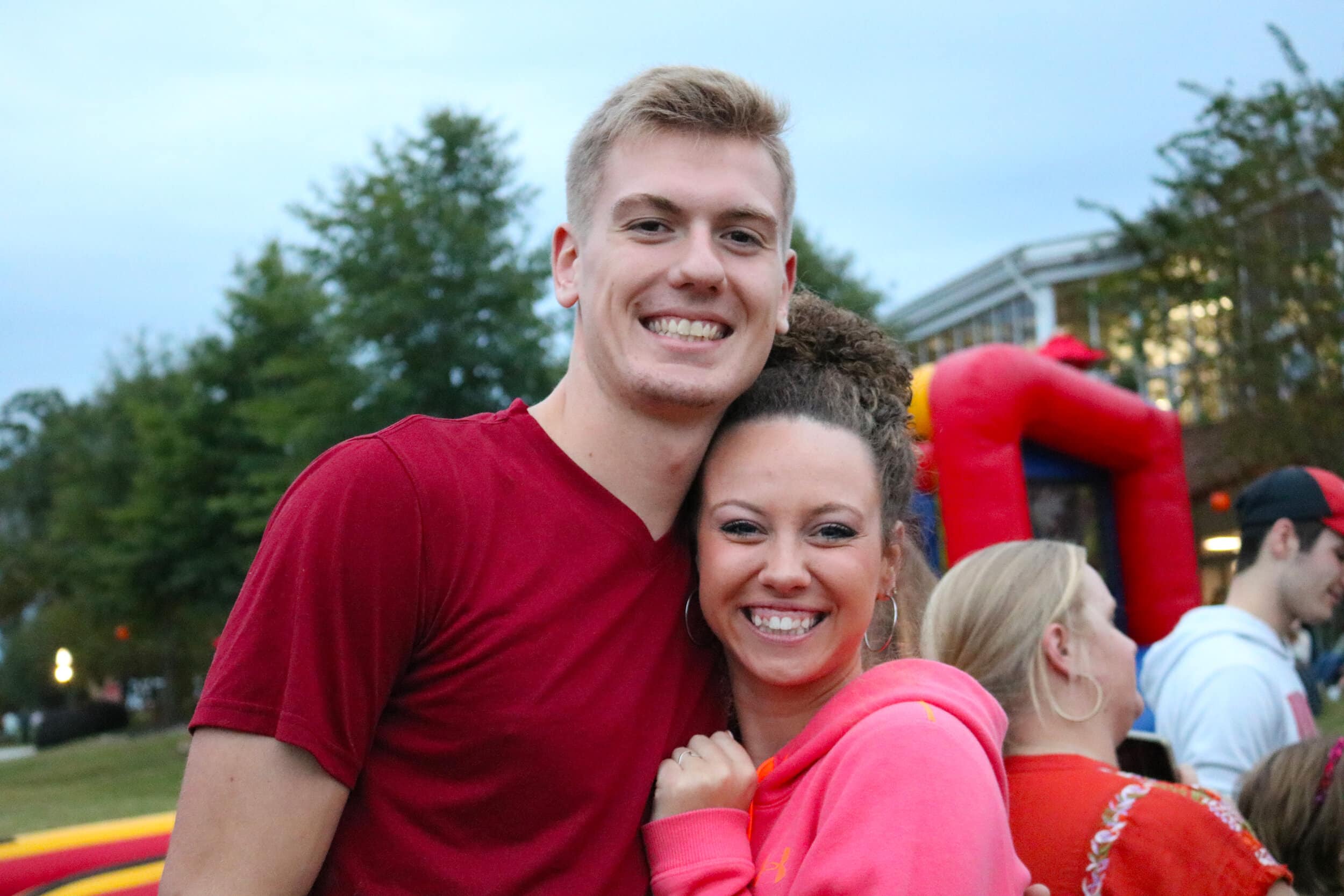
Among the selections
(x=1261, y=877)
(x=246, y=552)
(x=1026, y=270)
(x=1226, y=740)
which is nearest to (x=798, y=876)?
(x=1261, y=877)

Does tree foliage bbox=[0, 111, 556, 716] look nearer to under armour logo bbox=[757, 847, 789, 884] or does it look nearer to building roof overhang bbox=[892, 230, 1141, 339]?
building roof overhang bbox=[892, 230, 1141, 339]

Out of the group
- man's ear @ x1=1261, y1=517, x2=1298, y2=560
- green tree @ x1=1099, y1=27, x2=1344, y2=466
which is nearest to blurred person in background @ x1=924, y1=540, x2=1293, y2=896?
man's ear @ x1=1261, y1=517, x2=1298, y2=560

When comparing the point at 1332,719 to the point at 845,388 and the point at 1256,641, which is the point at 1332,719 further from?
the point at 845,388

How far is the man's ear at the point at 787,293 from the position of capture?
2.56 m

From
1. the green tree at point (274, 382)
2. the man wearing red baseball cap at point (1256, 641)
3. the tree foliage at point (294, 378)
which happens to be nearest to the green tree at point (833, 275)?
the tree foliage at point (294, 378)

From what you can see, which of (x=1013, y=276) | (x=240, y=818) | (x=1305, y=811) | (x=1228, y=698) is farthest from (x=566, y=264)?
(x=1013, y=276)

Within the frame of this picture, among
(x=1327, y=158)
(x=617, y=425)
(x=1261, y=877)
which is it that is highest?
(x=1327, y=158)

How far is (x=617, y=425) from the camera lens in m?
2.37

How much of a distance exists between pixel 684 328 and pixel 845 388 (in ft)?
1.27

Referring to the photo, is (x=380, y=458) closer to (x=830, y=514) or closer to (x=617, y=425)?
(x=617, y=425)

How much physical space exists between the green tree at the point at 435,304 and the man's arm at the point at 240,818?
18137 mm

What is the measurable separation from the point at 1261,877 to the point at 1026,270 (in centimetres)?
2660

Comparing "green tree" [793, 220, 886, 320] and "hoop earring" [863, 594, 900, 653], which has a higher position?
"green tree" [793, 220, 886, 320]

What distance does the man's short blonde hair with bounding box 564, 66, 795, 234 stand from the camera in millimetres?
2371
